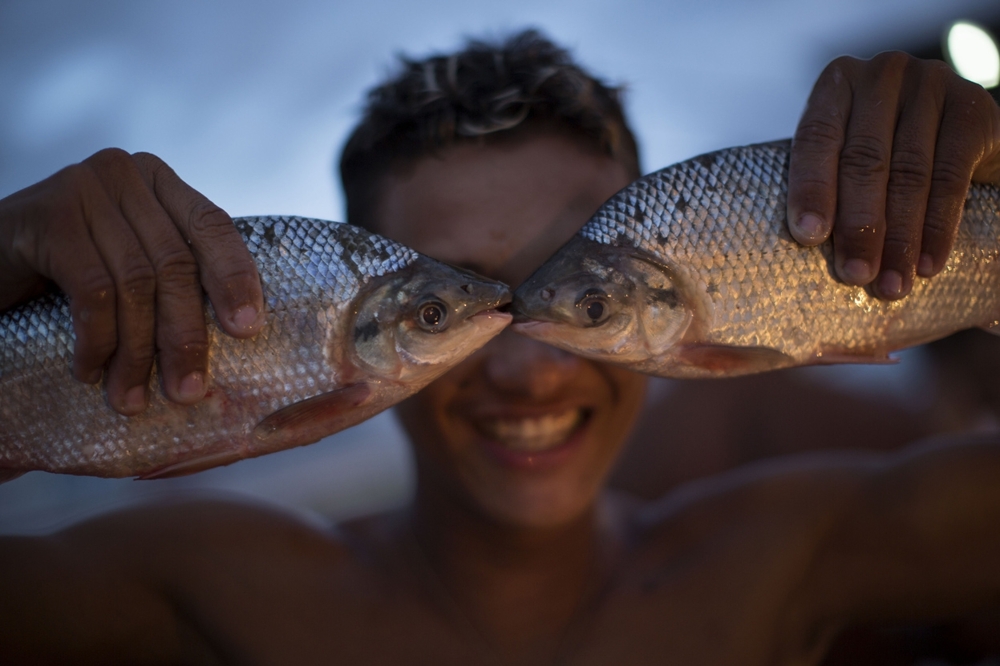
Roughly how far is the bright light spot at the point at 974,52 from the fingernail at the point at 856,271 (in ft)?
8.86

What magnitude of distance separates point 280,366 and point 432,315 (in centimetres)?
29

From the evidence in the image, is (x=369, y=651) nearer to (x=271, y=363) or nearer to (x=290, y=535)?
(x=290, y=535)

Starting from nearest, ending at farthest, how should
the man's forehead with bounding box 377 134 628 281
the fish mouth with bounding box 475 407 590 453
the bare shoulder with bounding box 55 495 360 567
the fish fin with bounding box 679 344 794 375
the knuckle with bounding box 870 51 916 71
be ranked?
the fish fin with bounding box 679 344 794 375 → the knuckle with bounding box 870 51 916 71 → the man's forehead with bounding box 377 134 628 281 → the fish mouth with bounding box 475 407 590 453 → the bare shoulder with bounding box 55 495 360 567

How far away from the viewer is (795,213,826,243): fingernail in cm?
123

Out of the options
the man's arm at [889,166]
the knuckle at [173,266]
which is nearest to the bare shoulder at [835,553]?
the man's arm at [889,166]

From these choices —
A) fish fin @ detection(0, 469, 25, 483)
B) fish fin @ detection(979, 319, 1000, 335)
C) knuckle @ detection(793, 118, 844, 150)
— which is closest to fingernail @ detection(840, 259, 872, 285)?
knuckle @ detection(793, 118, 844, 150)

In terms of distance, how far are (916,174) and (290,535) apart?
→ 193 cm

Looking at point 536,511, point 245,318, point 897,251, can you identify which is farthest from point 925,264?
point 245,318

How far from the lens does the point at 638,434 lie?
16.6 feet

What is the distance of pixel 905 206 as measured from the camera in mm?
1262

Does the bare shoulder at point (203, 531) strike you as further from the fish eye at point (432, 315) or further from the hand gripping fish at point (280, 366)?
the fish eye at point (432, 315)

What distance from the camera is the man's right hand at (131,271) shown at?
1160 mm

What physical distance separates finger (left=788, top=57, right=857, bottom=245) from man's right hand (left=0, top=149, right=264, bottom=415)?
3.29ft

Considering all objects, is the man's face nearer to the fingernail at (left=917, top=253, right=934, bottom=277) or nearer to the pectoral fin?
the pectoral fin
